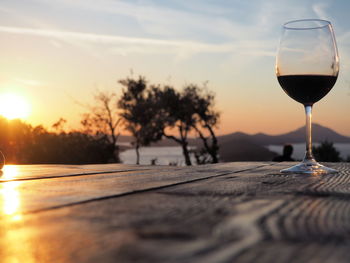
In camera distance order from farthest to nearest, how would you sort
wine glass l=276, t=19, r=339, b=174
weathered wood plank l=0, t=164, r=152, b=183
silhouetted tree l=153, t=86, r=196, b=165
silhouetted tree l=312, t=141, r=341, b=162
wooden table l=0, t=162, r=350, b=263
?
1. silhouetted tree l=153, t=86, r=196, b=165
2. silhouetted tree l=312, t=141, r=341, b=162
3. wine glass l=276, t=19, r=339, b=174
4. weathered wood plank l=0, t=164, r=152, b=183
5. wooden table l=0, t=162, r=350, b=263

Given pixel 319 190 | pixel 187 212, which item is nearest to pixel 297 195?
pixel 319 190

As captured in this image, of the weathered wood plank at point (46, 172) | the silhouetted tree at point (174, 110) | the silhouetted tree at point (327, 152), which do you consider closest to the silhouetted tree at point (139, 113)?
the silhouetted tree at point (174, 110)

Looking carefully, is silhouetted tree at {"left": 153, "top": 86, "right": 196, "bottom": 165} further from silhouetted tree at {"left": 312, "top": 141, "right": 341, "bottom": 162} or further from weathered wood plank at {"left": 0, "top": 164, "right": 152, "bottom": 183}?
weathered wood plank at {"left": 0, "top": 164, "right": 152, "bottom": 183}

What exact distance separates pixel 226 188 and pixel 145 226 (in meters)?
0.41

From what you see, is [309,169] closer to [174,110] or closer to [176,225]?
[176,225]

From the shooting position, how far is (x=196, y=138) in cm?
2377

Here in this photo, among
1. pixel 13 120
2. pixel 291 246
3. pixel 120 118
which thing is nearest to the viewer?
pixel 291 246

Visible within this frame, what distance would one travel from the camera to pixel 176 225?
0.51 metres

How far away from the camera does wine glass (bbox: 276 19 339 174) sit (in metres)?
1.49

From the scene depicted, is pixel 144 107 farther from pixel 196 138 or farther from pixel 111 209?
pixel 111 209

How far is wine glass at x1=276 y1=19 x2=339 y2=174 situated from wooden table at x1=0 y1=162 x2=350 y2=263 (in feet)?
2.30

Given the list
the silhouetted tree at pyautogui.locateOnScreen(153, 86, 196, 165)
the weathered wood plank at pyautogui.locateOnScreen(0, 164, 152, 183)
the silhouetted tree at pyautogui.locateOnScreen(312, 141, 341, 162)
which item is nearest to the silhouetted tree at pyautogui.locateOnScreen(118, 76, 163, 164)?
the silhouetted tree at pyautogui.locateOnScreen(153, 86, 196, 165)

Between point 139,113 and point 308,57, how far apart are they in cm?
2257

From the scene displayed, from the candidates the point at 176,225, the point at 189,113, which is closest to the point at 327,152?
the point at 189,113
